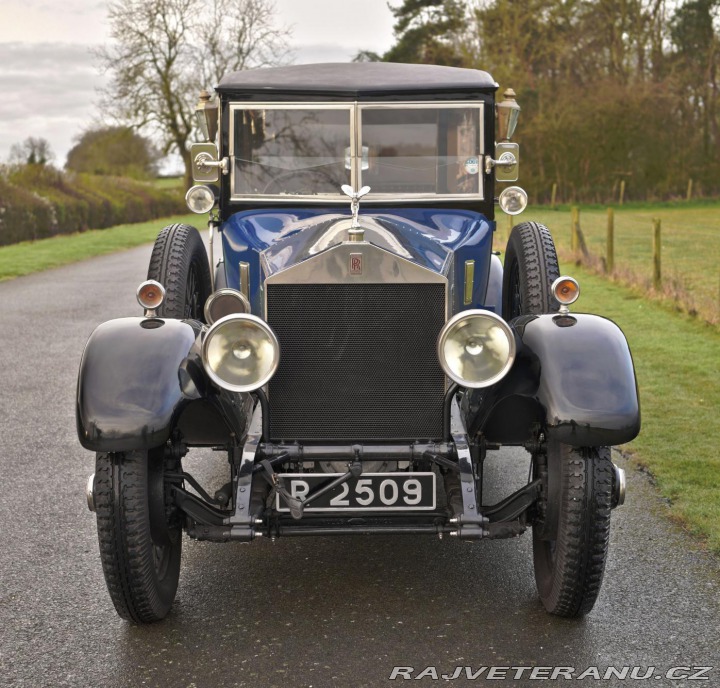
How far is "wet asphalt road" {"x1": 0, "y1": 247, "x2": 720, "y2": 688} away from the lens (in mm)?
3307

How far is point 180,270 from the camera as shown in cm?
518

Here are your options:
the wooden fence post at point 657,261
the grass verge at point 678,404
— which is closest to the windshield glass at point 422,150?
the grass verge at point 678,404

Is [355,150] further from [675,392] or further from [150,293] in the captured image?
[675,392]

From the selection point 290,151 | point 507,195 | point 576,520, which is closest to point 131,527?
point 576,520

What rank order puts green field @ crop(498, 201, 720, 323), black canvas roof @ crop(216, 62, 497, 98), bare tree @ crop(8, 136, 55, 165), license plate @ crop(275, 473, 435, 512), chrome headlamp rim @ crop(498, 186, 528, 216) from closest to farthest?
license plate @ crop(275, 473, 435, 512), black canvas roof @ crop(216, 62, 497, 98), chrome headlamp rim @ crop(498, 186, 528, 216), green field @ crop(498, 201, 720, 323), bare tree @ crop(8, 136, 55, 165)

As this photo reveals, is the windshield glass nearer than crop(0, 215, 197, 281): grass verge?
Yes

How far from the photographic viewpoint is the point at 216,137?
5426mm

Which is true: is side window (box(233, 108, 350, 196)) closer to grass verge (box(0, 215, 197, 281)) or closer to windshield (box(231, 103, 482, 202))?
windshield (box(231, 103, 482, 202))

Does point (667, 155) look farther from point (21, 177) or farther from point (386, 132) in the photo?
point (386, 132)

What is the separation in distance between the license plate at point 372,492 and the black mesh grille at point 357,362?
285mm

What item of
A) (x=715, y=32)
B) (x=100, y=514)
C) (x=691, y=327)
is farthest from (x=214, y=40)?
(x=100, y=514)

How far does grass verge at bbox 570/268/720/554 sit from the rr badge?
2.11 m

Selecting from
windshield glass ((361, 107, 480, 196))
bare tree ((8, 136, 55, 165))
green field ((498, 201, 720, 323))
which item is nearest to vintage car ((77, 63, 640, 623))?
windshield glass ((361, 107, 480, 196))

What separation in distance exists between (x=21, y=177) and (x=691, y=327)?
21563 millimetres
